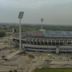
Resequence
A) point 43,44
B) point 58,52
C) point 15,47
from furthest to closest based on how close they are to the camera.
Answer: point 15,47, point 43,44, point 58,52

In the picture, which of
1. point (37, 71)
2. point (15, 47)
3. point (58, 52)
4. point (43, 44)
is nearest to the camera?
point (37, 71)

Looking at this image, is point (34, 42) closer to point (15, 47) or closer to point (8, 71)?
point (15, 47)

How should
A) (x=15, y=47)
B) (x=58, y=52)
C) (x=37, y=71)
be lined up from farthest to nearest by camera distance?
(x=15, y=47) < (x=58, y=52) < (x=37, y=71)

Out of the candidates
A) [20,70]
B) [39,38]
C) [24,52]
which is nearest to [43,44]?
[39,38]

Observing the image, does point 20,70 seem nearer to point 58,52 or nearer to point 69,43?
point 58,52

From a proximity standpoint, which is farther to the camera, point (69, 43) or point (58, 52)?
point (69, 43)

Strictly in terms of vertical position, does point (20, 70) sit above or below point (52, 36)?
below

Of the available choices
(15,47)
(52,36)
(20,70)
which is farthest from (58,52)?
(20,70)
